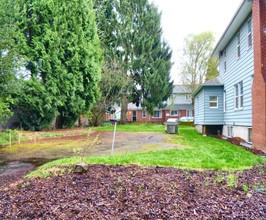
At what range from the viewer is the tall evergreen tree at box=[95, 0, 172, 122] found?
91.0 feet

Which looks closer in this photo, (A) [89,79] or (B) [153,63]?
(A) [89,79]

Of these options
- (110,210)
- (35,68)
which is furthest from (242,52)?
(35,68)

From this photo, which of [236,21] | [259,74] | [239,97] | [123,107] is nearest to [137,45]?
[123,107]

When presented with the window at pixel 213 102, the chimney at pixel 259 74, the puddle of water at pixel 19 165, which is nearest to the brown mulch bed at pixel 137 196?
the puddle of water at pixel 19 165

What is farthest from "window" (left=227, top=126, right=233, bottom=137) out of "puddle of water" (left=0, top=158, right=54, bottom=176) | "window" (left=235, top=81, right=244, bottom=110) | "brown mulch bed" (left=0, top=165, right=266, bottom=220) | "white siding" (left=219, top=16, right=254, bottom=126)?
"puddle of water" (left=0, top=158, right=54, bottom=176)

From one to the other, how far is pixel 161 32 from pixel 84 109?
17.3m

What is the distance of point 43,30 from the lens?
50.0 feet

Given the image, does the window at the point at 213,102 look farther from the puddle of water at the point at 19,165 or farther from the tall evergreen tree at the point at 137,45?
the tall evergreen tree at the point at 137,45

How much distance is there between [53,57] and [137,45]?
14725 mm

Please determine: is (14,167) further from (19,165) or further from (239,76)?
(239,76)

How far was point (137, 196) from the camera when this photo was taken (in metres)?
3.22

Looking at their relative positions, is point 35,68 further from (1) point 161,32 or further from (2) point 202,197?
(1) point 161,32

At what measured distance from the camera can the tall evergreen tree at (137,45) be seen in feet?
91.0

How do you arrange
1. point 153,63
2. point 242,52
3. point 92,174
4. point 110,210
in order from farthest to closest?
1. point 153,63
2. point 242,52
3. point 92,174
4. point 110,210
